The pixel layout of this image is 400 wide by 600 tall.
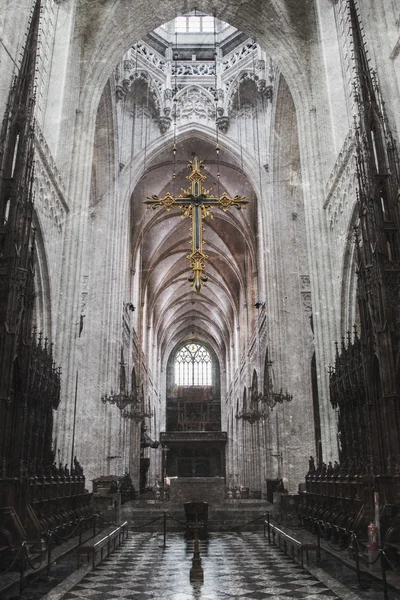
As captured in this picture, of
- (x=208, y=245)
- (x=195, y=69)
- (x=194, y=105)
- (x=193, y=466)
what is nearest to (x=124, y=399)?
(x=194, y=105)

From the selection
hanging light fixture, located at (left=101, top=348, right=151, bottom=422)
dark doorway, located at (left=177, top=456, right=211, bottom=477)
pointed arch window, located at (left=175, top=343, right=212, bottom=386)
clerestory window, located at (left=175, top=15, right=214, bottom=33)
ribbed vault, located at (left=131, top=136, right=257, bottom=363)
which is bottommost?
dark doorway, located at (left=177, top=456, right=211, bottom=477)

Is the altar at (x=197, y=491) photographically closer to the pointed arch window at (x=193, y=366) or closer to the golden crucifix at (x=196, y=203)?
the golden crucifix at (x=196, y=203)

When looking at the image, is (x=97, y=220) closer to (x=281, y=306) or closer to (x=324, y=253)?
(x=281, y=306)

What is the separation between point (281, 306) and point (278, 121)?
687 cm

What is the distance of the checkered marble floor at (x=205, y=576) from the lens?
242 inches

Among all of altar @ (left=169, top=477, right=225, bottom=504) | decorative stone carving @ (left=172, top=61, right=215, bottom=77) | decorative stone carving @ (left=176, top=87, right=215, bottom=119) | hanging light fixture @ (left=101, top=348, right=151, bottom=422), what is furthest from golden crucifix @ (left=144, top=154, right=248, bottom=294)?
decorative stone carving @ (left=172, top=61, right=215, bottom=77)

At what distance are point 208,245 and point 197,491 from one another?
57.5ft

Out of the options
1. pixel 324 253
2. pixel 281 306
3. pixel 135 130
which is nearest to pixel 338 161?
pixel 324 253

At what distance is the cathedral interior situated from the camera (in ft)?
27.1

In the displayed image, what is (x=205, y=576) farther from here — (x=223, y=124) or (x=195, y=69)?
(x=195, y=69)

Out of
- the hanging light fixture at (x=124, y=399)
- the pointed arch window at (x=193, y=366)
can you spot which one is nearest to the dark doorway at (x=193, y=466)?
the pointed arch window at (x=193, y=366)

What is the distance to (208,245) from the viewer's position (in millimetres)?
32438

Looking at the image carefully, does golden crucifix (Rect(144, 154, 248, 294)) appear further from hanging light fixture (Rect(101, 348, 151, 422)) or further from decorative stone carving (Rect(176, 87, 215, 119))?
decorative stone carving (Rect(176, 87, 215, 119))

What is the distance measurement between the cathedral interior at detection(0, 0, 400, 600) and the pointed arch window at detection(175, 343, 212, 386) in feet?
46.3
